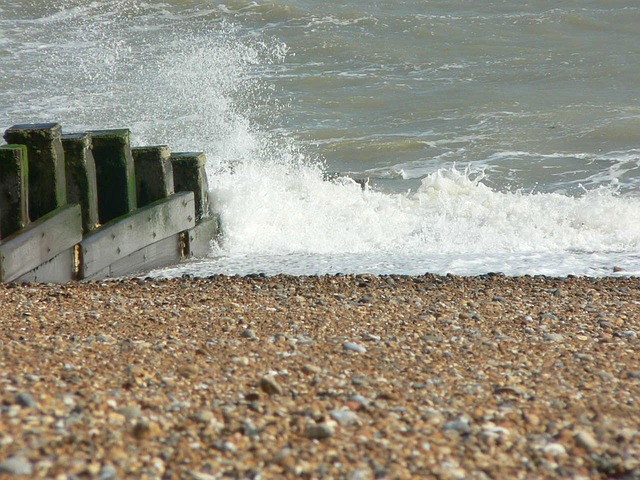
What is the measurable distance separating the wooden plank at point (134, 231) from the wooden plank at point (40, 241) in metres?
0.21

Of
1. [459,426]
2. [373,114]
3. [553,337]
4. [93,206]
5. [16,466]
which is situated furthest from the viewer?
[373,114]

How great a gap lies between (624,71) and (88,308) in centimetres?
1454

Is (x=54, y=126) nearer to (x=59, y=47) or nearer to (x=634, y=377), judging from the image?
(x=634, y=377)

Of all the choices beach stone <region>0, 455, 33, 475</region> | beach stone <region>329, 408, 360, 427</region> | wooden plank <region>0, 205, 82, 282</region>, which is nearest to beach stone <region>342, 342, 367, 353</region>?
beach stone <region>329, 408, 360, 427</region>

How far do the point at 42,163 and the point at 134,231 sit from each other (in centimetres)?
102

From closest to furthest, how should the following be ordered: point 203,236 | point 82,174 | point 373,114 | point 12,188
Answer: point 12,188
point 82,174
point 203,236
point 373,114

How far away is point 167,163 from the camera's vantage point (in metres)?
7.72

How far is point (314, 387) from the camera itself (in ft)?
12.7

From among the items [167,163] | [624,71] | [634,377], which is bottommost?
[634,377]

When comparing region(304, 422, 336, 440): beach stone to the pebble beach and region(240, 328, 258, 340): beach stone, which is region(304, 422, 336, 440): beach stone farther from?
region(240, 328, 258, 340): beach stone

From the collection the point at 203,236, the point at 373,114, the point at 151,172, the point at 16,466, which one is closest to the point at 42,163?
the point at 151,172

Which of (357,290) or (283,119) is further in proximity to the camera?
(283,119)

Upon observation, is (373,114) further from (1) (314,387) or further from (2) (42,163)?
(1) (314,387)

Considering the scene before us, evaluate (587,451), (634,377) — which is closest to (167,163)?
(634,377)
